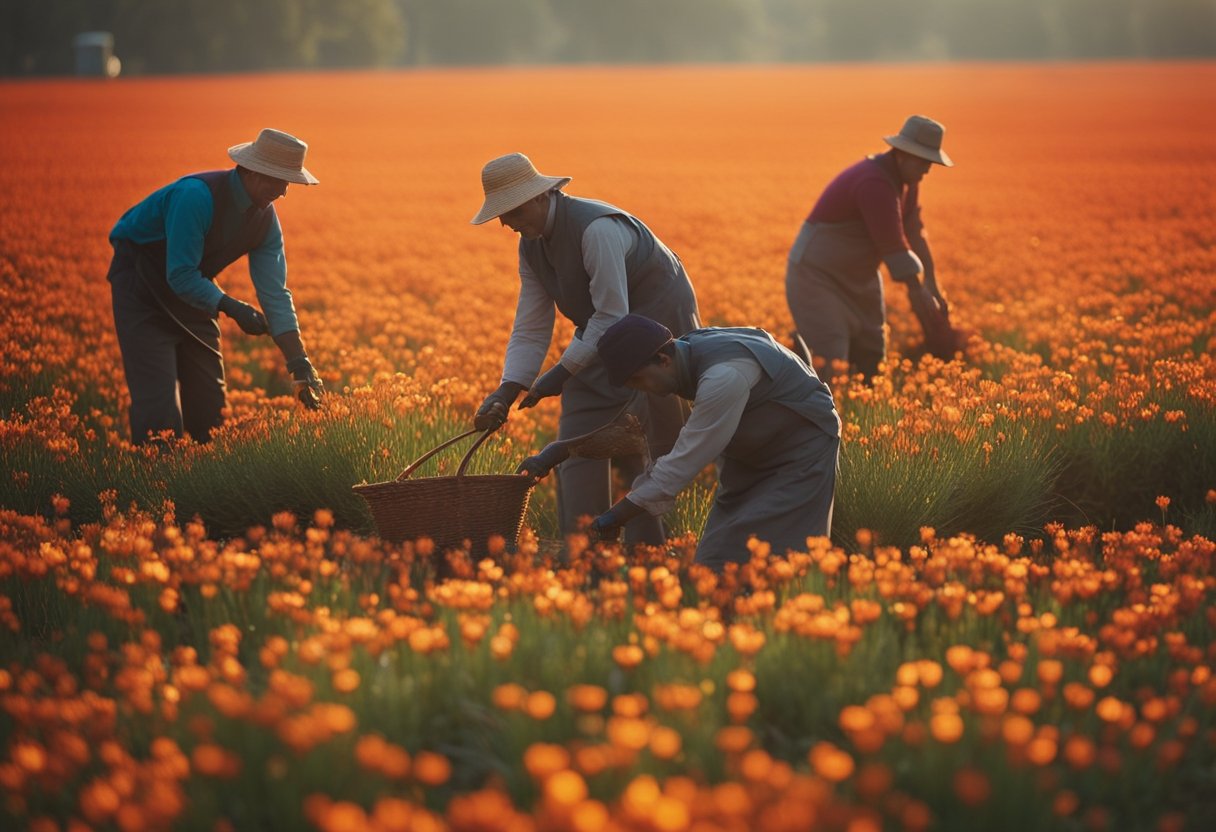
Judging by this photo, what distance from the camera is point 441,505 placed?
16.5 ft

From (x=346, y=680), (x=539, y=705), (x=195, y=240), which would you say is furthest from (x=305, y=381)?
(x=539, y=705)

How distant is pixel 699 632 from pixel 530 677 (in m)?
0.44

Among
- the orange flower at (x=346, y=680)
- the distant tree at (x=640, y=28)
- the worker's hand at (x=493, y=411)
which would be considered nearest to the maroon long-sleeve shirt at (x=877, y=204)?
the worker's hand at (x=493, y=411)

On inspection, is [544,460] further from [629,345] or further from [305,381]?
[305,381]

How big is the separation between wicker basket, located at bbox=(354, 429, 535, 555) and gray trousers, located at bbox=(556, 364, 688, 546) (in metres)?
0.63

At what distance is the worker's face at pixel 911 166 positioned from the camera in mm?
7566

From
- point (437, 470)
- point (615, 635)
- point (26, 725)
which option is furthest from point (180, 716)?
point (437, 470)

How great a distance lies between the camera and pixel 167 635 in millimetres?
3896

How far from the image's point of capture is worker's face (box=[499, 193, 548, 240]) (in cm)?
532

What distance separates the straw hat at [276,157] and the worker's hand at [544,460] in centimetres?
194

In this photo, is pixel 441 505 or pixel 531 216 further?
pixel 531 216

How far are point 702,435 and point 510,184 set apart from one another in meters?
1.39

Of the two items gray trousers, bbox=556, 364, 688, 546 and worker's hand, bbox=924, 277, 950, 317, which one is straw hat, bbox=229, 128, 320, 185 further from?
worker's hand, bbox=924, 277, 950, 317

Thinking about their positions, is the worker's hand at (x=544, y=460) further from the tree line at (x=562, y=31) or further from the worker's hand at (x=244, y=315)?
the tree line at (x=562, y=31)
